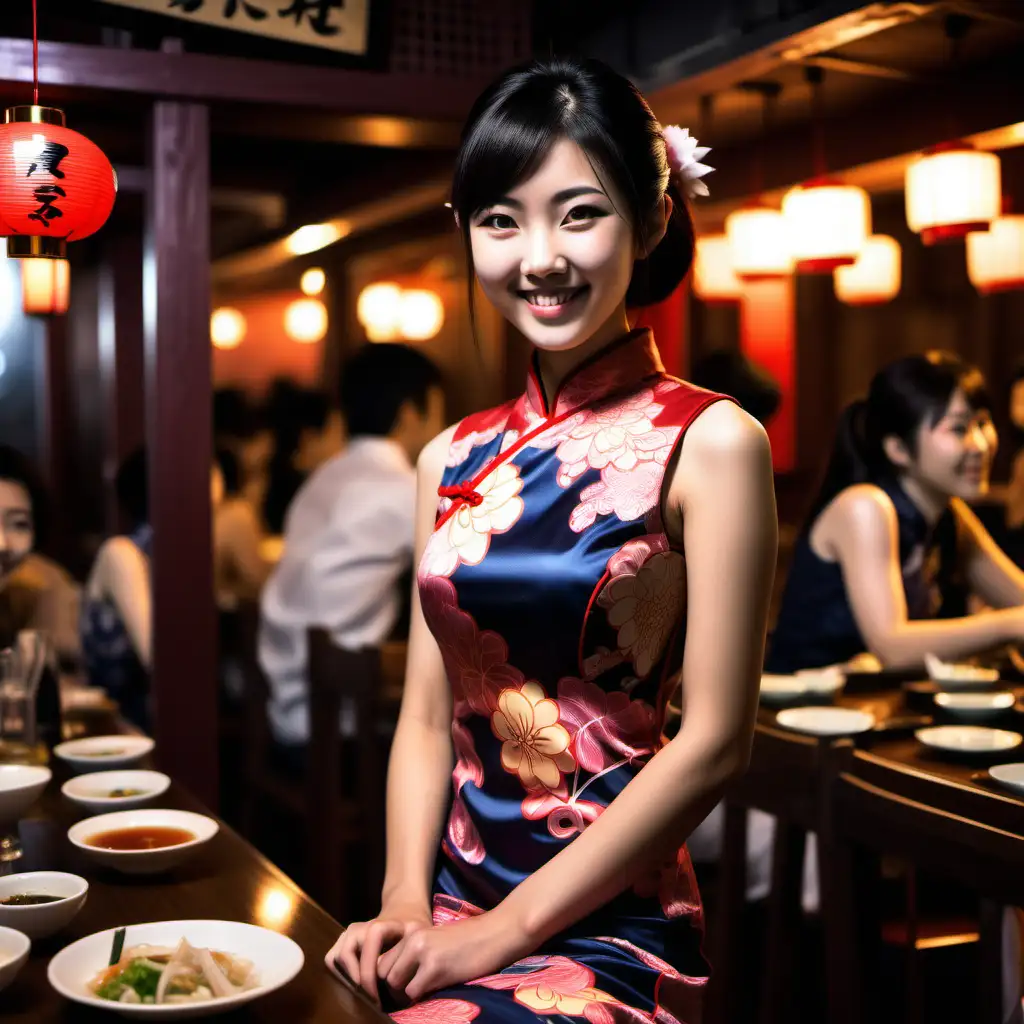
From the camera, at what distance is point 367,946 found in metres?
1.53

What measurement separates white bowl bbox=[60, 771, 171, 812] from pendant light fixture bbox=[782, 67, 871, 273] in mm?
3203

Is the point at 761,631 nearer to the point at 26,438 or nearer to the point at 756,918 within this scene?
the point at 756,918

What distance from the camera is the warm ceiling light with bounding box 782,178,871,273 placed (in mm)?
4449

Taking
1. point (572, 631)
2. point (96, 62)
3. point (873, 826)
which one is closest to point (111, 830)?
point (572, 631)

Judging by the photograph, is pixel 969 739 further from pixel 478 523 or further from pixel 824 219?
pixel 824 219

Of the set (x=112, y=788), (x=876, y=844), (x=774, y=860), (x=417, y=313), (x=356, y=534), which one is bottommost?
(x=774, y=860)

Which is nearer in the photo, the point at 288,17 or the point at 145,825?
the point at 145,825

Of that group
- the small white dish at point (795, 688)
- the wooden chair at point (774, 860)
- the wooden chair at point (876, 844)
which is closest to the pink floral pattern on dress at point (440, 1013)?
the wooden chair at point (876, 844)

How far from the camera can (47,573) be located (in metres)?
5.28

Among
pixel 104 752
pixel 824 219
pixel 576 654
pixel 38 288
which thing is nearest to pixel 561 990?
pixel 576 654

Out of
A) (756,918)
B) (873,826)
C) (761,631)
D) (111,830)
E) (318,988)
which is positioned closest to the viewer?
(318,988)

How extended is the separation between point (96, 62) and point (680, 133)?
2154mm

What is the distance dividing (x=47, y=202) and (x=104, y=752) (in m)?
1.11

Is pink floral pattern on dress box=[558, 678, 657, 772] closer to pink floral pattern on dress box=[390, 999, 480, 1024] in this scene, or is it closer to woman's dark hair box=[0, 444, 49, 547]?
pink floral pattern on dress box=[390, 999, 480, 1024]
